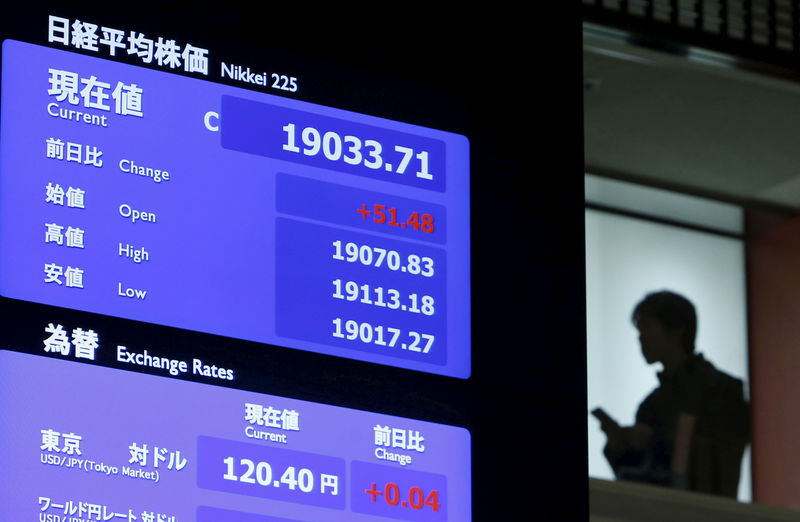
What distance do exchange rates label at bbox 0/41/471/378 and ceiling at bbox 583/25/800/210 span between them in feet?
10.7

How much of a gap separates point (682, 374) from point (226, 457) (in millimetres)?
2647

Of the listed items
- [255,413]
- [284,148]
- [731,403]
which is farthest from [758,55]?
[255,413]

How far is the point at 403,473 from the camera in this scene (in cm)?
360

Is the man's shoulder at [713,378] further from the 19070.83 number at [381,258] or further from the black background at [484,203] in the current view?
the 19070.83 number at [381,258]

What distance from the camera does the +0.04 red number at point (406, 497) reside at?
11.7ft

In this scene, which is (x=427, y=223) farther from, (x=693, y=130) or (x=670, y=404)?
(x=693, y=130)

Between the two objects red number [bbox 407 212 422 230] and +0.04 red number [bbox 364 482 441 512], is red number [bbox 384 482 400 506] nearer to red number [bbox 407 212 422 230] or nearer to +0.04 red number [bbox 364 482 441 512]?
+0.04 red number [bbox 364 482 441 512]

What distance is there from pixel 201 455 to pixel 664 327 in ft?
8.61

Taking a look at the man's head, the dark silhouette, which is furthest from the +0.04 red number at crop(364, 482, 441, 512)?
the man's head

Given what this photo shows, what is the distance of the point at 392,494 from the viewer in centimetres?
357

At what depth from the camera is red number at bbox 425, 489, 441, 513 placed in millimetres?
3600

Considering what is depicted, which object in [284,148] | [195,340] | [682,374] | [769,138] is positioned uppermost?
A: [769,138]

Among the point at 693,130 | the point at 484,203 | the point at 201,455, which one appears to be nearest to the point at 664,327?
the point at 484,203

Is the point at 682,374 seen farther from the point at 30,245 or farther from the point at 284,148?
the point at 30,245
